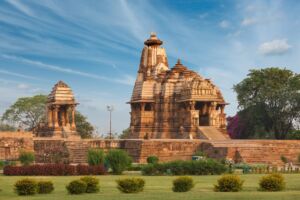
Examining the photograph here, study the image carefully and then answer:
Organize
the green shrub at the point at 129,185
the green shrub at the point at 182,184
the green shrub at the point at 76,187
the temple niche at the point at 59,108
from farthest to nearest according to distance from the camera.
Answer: the temple niche at the point at 59,108 < the green shrub at the point at 182,184 < the green shrub at the point at 129,185 < the green shrub at the point at 76,187

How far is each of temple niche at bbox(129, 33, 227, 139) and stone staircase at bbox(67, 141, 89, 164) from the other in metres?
9.82

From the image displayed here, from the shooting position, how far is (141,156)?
37.2 m

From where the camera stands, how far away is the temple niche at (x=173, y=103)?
45.3m

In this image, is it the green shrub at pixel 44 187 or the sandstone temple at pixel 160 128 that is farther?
the sandstone temple at pixel 160 128

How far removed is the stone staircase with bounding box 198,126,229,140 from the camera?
42688mm

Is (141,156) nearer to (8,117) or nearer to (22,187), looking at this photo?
(22,187)

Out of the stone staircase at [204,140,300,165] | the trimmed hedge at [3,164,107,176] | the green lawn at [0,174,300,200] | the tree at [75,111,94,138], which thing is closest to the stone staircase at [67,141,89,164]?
the stone staircase at [204,140,300,165]

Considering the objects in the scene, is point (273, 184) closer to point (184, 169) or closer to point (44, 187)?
point (44, 187)

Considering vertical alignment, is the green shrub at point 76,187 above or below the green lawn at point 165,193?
above

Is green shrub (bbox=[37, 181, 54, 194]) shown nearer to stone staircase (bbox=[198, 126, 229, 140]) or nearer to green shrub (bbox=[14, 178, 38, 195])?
green shrub (bbox=[14, 178, 38, 195])

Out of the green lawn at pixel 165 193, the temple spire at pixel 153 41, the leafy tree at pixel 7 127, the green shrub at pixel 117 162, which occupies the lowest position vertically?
the green lawn at pixel 165 193

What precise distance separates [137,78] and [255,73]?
10.5 m

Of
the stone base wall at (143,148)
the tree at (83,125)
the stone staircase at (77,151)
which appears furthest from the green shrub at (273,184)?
the tree at (83,125)

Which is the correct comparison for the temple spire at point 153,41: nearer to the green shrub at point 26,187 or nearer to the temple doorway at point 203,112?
the temple doorway at point 203,112
